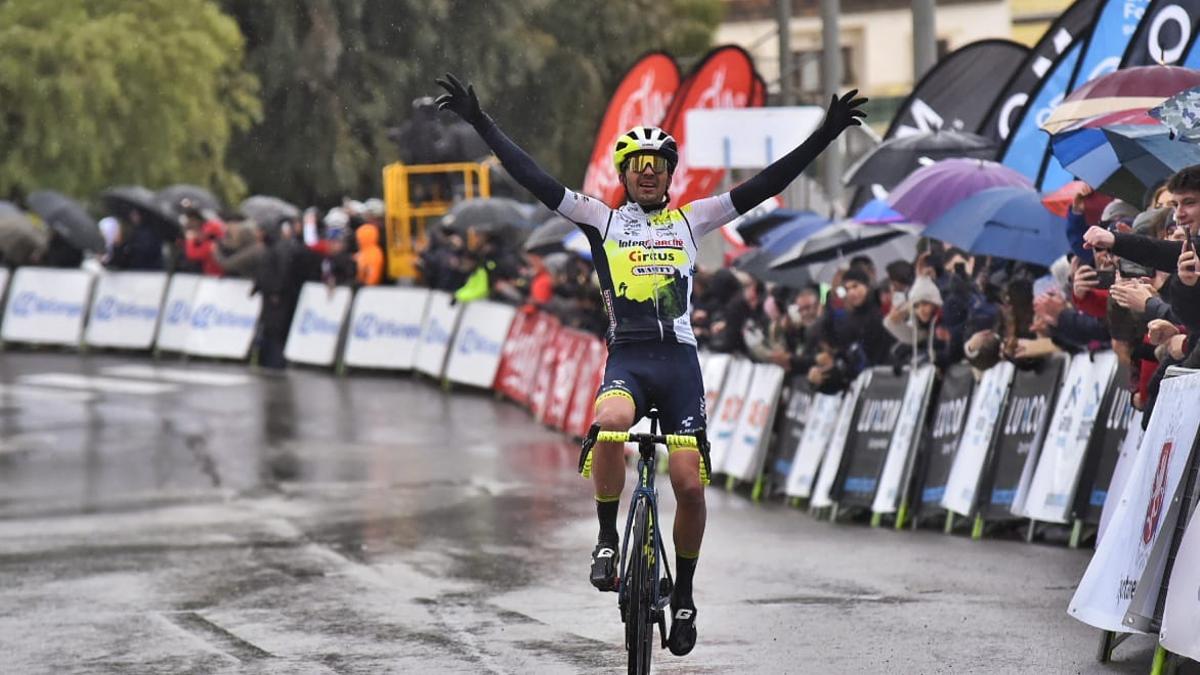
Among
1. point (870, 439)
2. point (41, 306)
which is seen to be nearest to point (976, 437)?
point (870, 439)

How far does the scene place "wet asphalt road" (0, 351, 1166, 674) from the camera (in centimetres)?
1052

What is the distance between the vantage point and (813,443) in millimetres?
17578

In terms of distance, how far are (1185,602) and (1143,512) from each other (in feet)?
2.64

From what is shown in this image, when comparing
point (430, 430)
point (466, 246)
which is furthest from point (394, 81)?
point (430, 430)

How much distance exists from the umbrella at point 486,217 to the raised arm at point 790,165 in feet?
64.9

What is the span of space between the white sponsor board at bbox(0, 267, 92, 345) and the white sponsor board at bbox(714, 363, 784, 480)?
18963 millimetres

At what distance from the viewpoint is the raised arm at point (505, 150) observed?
988 centimetres

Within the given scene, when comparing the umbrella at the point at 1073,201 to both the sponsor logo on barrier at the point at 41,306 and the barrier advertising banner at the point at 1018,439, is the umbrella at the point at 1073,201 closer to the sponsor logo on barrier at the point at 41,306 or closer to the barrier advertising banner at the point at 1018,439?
the barrier advertising banner at the point at 1018,439

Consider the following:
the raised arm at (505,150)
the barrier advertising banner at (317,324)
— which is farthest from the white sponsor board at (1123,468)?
the barrier advertising banner at (317,324)

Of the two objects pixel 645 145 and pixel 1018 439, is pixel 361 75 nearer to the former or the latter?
pixel 1018 439

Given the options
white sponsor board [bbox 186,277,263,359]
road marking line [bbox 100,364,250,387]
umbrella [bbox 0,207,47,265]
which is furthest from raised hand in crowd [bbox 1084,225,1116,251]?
umbrella [bbox 0,207,47,265]

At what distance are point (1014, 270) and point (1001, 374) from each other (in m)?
1.24

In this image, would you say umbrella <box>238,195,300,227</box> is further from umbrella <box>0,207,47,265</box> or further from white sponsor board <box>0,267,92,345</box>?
umbrella <box>0,207,47,265</box>

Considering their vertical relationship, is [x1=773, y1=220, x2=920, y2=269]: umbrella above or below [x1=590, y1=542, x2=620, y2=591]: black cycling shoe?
above
